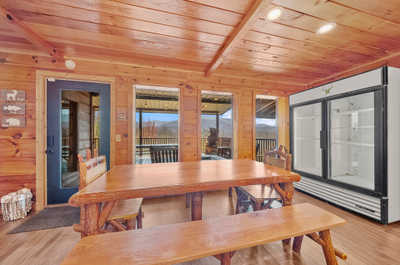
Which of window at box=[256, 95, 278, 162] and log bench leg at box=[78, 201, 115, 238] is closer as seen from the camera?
log bench leg at box=[78, 201, 115, 238]

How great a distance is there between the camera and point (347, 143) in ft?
8.75

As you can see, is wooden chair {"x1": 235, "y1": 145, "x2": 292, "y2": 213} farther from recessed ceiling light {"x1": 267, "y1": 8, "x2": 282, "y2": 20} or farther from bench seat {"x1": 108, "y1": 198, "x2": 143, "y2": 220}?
recessed ceiling light {"x1": 267, "y1": 8, "x2": 282, "y2": 20}

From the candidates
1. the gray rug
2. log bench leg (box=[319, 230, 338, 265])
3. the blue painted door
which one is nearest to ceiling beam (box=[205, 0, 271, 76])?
log bench leg (box=[319, 230, 338, 265])

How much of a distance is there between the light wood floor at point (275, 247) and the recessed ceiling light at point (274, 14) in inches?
91.4

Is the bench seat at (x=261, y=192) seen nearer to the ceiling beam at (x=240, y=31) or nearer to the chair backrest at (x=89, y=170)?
the chair backrest at (x=89, y=170)

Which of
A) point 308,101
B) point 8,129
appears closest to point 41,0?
point 8,129

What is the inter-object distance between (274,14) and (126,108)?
8.04 ft

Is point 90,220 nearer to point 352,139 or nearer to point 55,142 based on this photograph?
point 55,142

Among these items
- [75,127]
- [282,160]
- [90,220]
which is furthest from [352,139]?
[75,127]

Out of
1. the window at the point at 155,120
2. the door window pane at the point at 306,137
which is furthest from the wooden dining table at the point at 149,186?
the window at the point at 155,120

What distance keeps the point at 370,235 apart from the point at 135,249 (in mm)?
2456

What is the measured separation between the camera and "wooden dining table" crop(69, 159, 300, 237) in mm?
→ 1110

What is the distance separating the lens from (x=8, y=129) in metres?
2.30

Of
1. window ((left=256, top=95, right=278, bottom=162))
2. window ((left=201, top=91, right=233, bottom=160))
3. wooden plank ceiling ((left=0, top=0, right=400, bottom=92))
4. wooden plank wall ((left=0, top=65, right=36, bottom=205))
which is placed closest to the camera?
wooden plank ceiling ((left=0, top=0, right=400, bottom=92))
